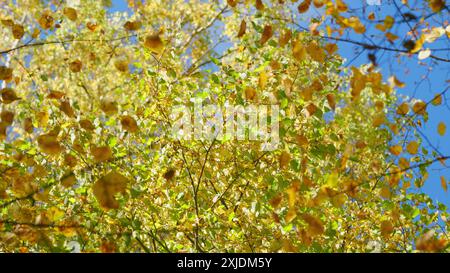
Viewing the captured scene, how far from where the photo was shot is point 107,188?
2605 millimetres

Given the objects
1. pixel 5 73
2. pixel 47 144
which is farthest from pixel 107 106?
pixel 5 73

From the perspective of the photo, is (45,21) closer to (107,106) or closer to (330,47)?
(107,106)

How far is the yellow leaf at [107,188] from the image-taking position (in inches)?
102

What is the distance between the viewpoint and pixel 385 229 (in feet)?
10.4

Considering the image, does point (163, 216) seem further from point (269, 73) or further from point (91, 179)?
point (269, 73)

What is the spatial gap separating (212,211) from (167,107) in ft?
3.56

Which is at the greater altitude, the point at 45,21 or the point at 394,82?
the point at 45,21

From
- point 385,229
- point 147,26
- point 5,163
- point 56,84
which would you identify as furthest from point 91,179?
point 56,84

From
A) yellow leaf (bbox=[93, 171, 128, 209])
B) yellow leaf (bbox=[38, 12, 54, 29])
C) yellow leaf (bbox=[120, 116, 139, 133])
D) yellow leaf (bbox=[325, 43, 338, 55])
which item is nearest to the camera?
yellow leaf (bbox=[93, 171, 128, 209])

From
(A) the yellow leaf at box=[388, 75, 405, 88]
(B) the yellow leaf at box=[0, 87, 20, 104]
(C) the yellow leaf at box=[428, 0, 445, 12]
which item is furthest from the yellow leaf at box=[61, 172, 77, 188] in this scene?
(C) the yellow leaf at box=[428, 0, 445, 12]

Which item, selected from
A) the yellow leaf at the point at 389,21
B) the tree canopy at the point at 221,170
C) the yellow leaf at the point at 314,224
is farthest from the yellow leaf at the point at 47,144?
the yellow leaf at the point at 389,21

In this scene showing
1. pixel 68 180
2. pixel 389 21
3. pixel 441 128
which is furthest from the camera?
pixel 441 128

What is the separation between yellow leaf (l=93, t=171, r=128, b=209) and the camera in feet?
8.46

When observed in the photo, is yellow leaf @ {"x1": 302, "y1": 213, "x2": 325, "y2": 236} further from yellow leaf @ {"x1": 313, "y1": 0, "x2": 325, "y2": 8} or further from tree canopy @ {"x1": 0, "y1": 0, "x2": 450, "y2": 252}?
yellow leaf @ {"x1": 313, "y1": 0, "x2": 325, "y2": 8}
